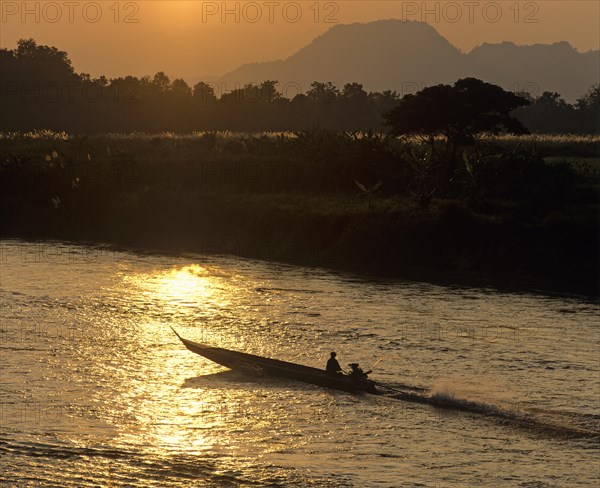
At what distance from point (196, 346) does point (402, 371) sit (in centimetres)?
664

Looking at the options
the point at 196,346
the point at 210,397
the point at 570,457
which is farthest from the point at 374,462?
the point at 196,346

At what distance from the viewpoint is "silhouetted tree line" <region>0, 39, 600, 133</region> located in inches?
5605

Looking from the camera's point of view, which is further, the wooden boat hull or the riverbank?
the riverbank

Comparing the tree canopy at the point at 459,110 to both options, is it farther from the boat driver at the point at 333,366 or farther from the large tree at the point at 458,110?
the boat driver at the point at 333,366

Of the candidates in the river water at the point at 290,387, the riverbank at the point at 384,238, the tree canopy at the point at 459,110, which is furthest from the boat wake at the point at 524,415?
the tree canopy at the point at 459,110

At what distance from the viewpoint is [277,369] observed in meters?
32.6

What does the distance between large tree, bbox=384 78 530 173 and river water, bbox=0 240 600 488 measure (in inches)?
660

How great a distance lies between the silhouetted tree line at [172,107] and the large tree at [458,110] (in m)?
77.1

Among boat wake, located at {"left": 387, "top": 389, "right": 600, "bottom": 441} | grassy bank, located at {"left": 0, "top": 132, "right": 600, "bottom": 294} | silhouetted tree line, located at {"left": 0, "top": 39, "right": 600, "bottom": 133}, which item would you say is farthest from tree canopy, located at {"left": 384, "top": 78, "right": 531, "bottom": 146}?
silhouetted tree line, located at {"left": 0, "top": 39, "right": 600, "bottom": 133}

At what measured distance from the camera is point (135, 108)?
477ft

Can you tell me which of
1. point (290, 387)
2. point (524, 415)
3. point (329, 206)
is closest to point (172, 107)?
point (329, 206)

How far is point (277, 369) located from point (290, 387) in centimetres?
79

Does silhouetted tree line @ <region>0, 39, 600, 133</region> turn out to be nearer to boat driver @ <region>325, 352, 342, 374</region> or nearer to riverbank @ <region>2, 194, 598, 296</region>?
riverbank @ <region>2, 194, 598, 296</region>

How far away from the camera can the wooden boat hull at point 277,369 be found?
3105 centimetres
